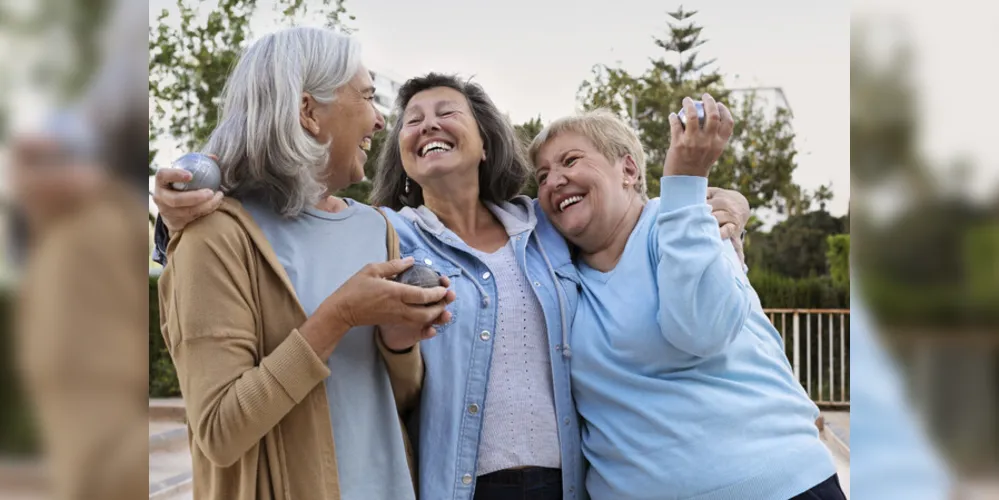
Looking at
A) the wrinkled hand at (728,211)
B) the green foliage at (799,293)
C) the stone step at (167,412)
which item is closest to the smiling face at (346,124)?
the wrinkled hand at (728,211)

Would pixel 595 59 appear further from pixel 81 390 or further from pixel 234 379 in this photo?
pixel 81 390

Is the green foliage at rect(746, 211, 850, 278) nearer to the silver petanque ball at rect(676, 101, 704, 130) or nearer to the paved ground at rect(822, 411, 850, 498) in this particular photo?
the paved ground at rect(822, 411, 850, 498)

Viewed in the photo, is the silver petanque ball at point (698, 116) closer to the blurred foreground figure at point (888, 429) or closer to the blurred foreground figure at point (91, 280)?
the blurred foreground figure at point (888, 429)

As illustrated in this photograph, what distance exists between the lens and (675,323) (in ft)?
5.00

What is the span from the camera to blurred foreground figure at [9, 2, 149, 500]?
540mm

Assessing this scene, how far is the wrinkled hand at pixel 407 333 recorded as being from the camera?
137 centimetres

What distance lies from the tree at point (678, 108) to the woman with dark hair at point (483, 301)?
19.3ft

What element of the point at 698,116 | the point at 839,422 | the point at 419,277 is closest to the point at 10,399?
the point at 419,277

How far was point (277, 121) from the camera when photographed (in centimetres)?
138

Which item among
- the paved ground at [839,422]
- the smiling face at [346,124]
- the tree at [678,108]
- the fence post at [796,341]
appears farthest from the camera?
the tree at [678,108]

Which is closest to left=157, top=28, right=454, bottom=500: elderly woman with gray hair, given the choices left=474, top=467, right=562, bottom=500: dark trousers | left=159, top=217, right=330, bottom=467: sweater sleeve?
left=159, top=217, right=330, bottom=467: sweater sleeve

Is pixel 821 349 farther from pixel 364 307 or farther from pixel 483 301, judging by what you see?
pixel 364 307

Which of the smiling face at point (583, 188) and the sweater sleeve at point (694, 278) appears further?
the smiling face at point (583, 188)

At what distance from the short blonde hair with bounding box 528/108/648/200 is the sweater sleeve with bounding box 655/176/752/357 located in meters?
0.26
